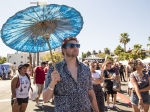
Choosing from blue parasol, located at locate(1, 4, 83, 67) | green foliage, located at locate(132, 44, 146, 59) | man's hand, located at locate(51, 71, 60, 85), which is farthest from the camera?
green foliage, located at locate(132, 44, 146, 59)

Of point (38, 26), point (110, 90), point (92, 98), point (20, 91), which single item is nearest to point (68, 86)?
point (92, 98)

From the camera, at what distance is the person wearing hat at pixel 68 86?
2.40 meters

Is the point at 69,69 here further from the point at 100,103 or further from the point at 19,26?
the point at 100,103

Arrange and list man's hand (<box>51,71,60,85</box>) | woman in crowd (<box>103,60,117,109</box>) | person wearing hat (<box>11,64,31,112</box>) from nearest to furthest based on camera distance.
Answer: man's hand (<box>51,71,60,85</box>) → person wearing hat (<box>11,64,31,112</box>) → woman in crowd (<box>103,60,117,109</box>)

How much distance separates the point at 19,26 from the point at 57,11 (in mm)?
621

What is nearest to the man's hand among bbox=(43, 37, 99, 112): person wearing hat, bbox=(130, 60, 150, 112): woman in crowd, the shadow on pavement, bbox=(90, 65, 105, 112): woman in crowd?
bbox=(43, 37, 99, 112): person wearing hat

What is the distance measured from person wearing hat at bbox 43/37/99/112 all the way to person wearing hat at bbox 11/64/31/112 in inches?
99.1

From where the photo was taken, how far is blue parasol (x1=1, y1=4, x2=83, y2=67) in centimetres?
271

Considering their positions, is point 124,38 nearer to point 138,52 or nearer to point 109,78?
point 138,52

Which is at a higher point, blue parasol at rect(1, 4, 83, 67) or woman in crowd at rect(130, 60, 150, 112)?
blue parasol at rect(1, 4, 83, 67)

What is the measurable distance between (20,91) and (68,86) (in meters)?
2.82

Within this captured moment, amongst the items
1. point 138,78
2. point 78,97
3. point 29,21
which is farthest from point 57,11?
point 138,78

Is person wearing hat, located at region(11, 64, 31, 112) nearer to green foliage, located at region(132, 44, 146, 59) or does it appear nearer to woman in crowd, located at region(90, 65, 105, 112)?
woman in crowd, located at region(90, 65, 105, 112)

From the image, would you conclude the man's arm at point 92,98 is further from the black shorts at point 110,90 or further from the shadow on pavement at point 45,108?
the shadow on pavement at point 45,108
